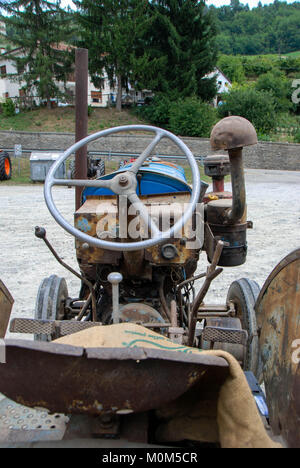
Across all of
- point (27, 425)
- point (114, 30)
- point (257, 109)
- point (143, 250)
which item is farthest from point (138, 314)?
point (114, 30)

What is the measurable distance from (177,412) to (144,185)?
145 centimetres

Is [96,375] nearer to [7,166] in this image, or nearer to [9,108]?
[7,166]

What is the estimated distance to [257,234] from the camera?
7.30 metres

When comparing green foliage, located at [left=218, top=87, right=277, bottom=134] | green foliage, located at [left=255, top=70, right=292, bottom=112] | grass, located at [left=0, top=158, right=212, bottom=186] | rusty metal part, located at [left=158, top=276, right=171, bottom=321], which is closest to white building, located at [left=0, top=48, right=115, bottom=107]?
green foliage, located at [left=218, top=87, right=277, bottom=134]

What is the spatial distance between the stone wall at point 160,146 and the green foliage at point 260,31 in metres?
60.7

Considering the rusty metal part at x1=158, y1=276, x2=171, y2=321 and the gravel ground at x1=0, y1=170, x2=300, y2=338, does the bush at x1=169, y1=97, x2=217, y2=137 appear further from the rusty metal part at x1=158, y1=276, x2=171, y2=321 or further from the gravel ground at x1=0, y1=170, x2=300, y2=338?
the rusty metal part at x1=158, y1=276, x2=171, y2=321

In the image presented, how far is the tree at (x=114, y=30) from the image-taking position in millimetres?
27719

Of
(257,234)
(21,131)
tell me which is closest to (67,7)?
(21,131)

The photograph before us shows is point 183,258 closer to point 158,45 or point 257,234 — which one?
point 257,234

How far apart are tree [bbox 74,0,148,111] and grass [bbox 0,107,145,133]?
2941mm

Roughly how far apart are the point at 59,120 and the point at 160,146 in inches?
332

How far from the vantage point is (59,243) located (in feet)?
21.4

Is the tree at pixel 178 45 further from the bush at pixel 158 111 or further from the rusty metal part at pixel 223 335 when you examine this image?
the rusty metal part at pixel 223 335

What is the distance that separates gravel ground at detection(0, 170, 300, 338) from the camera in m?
4.84
